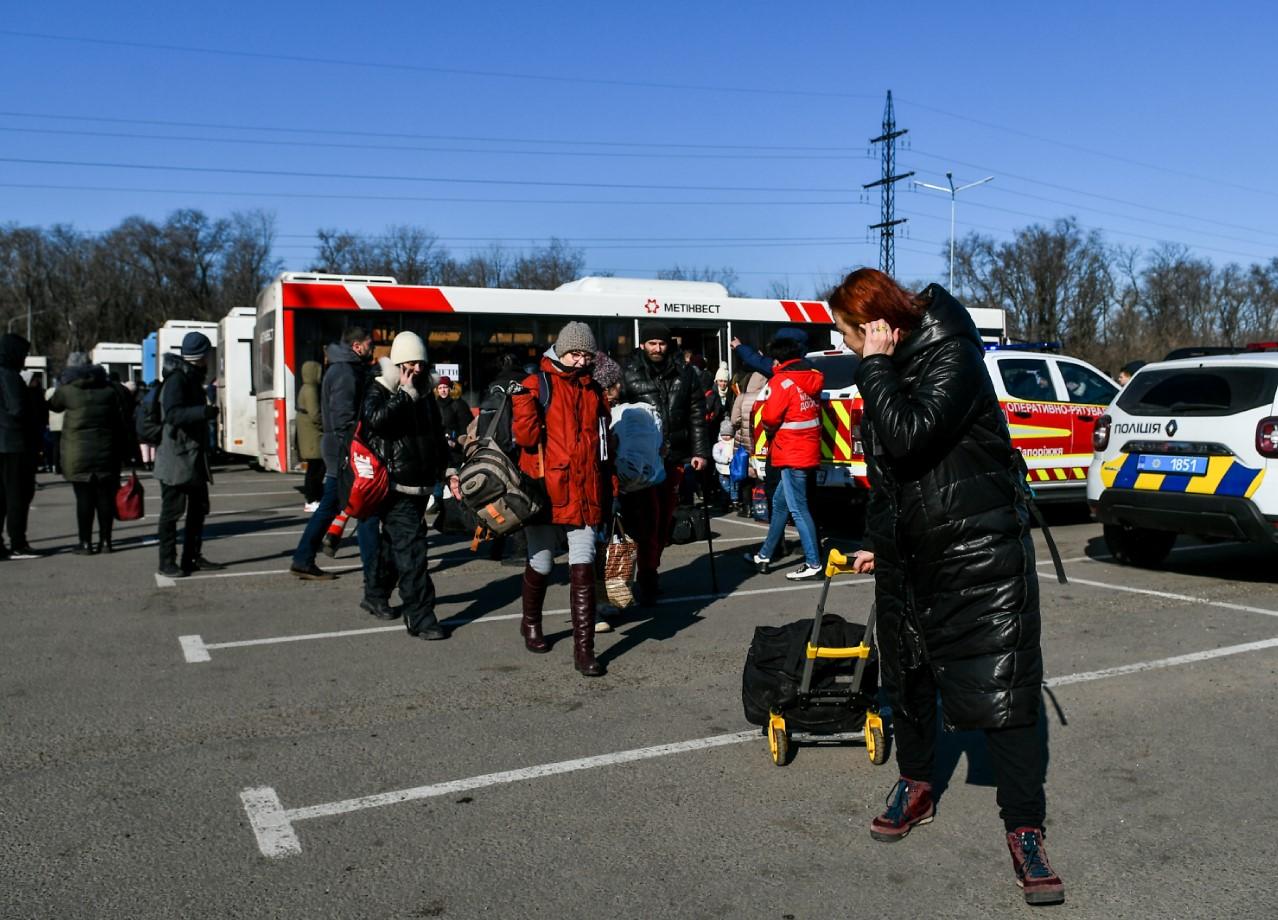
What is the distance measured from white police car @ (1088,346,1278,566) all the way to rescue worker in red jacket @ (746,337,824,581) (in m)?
2.35

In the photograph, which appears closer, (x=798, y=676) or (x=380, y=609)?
(x=798, y=676)

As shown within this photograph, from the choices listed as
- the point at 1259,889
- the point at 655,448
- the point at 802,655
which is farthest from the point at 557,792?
the point at 655,448

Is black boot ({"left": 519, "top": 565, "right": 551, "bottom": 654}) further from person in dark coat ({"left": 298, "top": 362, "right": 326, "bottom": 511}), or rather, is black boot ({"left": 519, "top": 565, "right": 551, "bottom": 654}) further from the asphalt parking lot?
person in dark coat ({"left": 298, "top": 362, "right": 326, "bottom": 511})

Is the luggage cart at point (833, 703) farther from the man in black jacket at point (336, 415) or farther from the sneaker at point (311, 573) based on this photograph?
the sneaker at point (311, 573)

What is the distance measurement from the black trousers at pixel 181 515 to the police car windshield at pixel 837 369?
6204 millimetres

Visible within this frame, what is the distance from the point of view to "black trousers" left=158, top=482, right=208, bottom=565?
9219 millimetres

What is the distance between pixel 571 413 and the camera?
606 centimetres

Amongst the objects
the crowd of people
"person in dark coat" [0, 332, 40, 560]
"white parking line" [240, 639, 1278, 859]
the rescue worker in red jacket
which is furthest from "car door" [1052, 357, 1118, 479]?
"person in dark coat" [0, 332, 40, 560]

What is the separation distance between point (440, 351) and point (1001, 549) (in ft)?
49.9

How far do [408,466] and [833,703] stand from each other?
339 centimetres

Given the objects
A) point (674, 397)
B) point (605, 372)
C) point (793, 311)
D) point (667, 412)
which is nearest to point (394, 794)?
point (605, 372)

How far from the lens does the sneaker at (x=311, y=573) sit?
9039mm

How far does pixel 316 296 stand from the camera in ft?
55.9

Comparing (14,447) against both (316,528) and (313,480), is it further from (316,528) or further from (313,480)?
(313,480)
